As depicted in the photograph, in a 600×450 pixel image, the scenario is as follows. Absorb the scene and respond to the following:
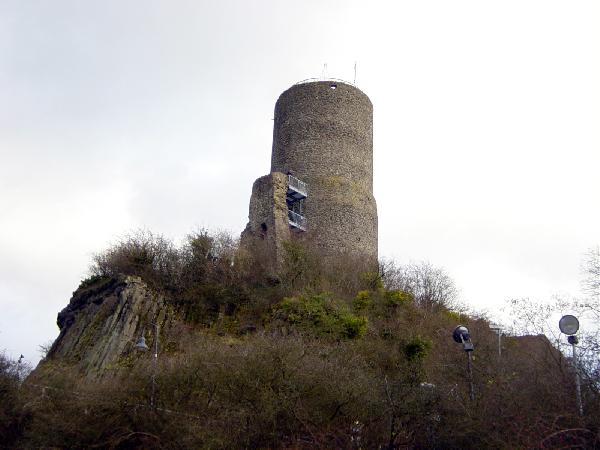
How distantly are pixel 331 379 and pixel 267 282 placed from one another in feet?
32.8

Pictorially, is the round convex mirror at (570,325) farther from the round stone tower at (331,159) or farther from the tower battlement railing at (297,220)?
the tower battlement railing at (297,220)

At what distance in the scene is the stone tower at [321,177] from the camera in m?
26.3

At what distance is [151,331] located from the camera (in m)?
19.3

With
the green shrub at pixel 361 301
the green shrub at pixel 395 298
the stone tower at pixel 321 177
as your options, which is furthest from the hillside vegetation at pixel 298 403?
the stone tower at pixel 321 177

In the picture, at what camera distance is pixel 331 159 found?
2748cm

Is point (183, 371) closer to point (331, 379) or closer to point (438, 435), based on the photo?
point (331, 379)

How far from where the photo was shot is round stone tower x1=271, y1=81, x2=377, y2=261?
2680cm

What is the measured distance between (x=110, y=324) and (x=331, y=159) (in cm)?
1134

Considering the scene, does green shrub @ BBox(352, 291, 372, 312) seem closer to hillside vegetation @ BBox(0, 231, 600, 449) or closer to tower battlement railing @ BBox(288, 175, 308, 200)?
hillside vegetation @ BBox(0, 231, 600, 449)

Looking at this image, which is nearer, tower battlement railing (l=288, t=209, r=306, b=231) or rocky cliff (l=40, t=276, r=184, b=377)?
rocky cliff (l=40, t=276, r=184, b=377)

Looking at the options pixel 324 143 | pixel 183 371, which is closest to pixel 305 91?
pixel 324 143

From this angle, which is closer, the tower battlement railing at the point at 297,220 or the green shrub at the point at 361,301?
the green shrub at the point at 361,301

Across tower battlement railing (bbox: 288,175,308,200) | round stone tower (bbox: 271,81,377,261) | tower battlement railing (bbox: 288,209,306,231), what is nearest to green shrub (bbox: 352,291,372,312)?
round stone tower (bbox: 271,81,377,261)

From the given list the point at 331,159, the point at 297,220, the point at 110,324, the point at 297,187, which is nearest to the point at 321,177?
the point at 331,159
